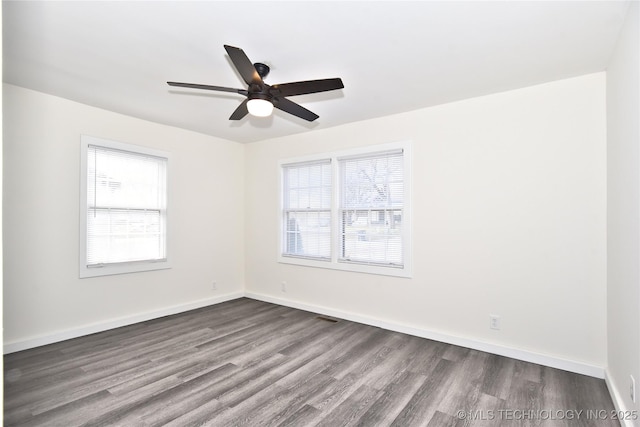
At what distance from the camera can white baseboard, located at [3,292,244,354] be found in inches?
128

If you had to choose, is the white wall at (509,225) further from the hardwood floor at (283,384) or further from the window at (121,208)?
the window at (121,208)

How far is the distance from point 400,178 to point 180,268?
320 cm

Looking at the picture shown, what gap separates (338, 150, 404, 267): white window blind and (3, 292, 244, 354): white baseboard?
2179mm

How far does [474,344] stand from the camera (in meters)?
3.36

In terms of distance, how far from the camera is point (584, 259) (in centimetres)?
287

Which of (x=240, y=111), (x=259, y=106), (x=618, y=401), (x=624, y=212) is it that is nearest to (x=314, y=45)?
(x=259, y=106)

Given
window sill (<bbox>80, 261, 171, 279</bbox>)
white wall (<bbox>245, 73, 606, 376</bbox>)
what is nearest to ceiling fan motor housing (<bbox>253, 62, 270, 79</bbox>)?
white wall (<bbox>245, 73, 606, 376</bbox>)

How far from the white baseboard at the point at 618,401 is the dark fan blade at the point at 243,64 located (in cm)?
314

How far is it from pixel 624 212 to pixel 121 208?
4.80m

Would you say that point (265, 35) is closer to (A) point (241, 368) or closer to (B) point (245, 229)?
(A) point (241, 368)

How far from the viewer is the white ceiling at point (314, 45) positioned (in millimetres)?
2068

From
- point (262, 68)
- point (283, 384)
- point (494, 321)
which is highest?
point (262, 68)

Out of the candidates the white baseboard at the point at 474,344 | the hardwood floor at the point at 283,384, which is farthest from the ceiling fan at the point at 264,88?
the white baseboard at the point at 474,344

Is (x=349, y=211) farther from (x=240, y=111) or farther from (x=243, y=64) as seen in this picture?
(x=243, y=64)
